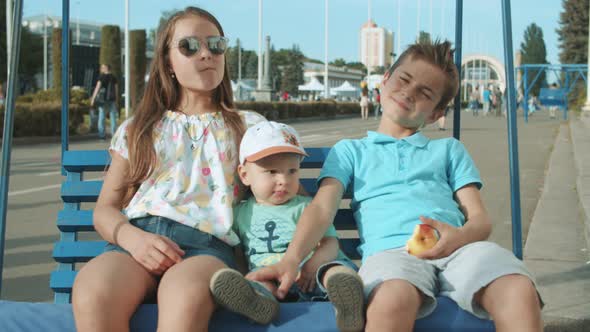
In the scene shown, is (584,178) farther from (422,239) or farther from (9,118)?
(9,118)

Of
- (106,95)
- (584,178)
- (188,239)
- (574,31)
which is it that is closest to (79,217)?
(188,239)

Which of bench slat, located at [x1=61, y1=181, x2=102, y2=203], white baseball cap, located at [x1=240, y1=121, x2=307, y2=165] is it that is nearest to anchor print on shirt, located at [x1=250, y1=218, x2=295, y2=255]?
white baseball cap, located at [x1=240, y1=121, x2=307, y2=165]

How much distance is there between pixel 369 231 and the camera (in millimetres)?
2678

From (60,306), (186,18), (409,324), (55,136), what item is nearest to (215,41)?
(186,18)

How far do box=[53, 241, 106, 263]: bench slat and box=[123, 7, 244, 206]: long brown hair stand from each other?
1.10 ft

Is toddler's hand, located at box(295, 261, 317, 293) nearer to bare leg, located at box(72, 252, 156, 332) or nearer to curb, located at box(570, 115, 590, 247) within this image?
bare leg, located at box(72, 252, 156, 332)

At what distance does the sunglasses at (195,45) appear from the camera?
9.24 feet

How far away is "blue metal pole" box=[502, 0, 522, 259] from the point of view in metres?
2.74

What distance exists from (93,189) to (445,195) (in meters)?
1.42

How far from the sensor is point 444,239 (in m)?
2.46

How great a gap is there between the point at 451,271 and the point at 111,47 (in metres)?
27.3

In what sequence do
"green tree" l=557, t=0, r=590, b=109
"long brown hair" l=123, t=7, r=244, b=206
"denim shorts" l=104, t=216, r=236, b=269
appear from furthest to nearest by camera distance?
"green tree" l=557, t=0, r=590, b=109, "long brown hair" l=123, t=7, r=244, b=206, "denim shorts" l=104, t=216, r=236, b=269

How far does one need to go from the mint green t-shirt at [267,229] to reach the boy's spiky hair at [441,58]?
2.14ft

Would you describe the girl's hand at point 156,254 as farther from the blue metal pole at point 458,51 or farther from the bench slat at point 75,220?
the blue metal pole at point 458,51
